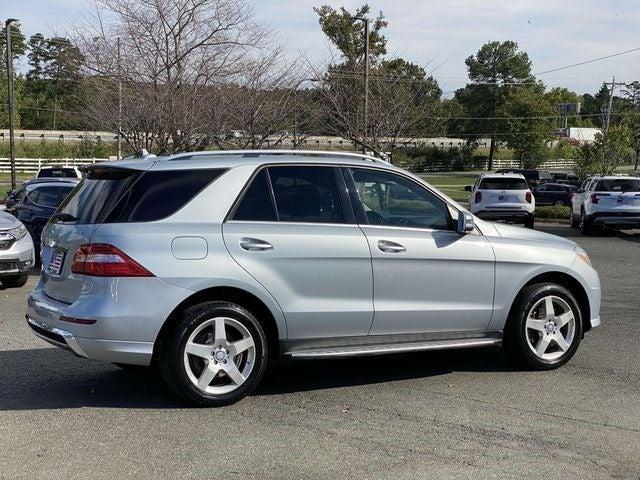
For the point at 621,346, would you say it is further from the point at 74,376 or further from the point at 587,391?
the point at 74,376

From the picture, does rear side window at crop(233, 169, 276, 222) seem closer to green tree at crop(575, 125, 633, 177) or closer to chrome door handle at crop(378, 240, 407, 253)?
chrome door handle at crop(378, 240, 407, 253)

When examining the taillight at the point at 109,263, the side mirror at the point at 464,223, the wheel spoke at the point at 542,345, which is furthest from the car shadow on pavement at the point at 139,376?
the side mirror at the point at 464,223

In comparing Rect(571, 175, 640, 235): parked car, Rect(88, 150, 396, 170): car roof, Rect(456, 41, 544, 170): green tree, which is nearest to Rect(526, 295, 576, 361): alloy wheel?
Rect(88, 150, 396, 170): car roof

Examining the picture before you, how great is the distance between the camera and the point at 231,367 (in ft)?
18.4

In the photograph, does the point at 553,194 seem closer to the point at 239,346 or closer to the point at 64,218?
the point at 239,346

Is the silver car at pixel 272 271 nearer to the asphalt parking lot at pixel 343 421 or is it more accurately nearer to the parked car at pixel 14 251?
the asphalt parking lot at pixel 343 421

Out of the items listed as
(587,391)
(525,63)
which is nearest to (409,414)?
(587,391)

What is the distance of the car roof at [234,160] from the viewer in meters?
5.77

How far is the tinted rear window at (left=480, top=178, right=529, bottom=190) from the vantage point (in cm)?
2267

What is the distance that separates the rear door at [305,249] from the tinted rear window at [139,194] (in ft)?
1.19

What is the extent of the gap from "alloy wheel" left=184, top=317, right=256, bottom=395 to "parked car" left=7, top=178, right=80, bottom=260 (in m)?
9.23

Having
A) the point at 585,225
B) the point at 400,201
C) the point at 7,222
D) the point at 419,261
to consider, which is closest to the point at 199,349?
the point at 419,261

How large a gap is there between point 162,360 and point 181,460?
101 cm

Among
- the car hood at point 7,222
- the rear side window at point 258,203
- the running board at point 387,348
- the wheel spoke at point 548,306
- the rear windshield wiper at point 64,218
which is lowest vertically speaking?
the running board at point 387,348
